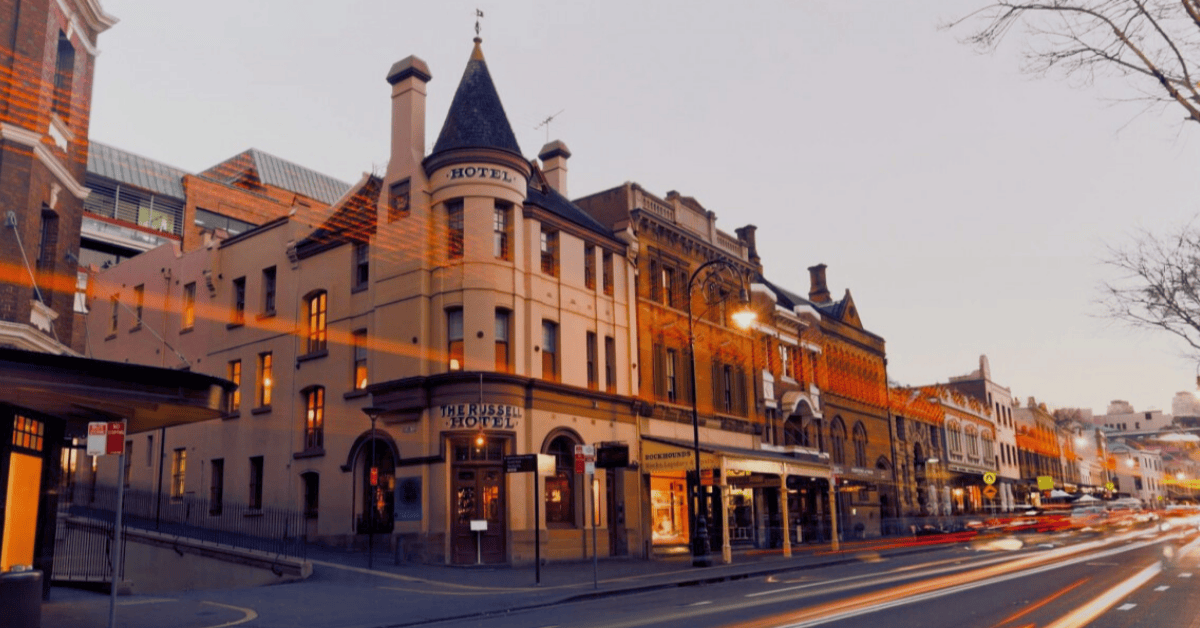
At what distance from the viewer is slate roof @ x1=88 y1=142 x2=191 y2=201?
63916 millimetres

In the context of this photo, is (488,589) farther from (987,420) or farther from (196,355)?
(987,420)

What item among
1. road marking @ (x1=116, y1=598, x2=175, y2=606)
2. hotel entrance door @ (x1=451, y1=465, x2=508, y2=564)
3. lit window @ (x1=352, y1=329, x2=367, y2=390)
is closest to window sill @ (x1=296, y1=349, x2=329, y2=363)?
lit window @ (x1=352, y1=329, x2=367, y2=390)

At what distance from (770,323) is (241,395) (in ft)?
75.9

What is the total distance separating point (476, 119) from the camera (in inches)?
1161

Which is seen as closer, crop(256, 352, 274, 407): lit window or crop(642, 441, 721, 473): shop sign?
crop(642, 441, 721, 473): shop sign

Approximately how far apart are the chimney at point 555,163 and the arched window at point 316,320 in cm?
1047

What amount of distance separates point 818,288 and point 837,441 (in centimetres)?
1353

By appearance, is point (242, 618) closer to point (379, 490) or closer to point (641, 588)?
point (641, 588)

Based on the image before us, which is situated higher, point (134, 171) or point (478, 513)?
point (134, 171)

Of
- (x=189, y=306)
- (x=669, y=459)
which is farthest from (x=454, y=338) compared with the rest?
(x=189, y=306)

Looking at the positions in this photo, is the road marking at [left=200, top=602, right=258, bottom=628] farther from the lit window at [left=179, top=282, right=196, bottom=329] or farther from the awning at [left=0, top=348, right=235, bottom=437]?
the lit window at [left=179, top=282, right=196, bottom=329]

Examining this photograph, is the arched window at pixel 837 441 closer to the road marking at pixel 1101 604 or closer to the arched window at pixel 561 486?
the arched window at pixel 561 486

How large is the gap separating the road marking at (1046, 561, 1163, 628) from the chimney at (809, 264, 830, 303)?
3754cm

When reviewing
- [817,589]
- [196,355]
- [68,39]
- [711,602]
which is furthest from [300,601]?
[196,355]
